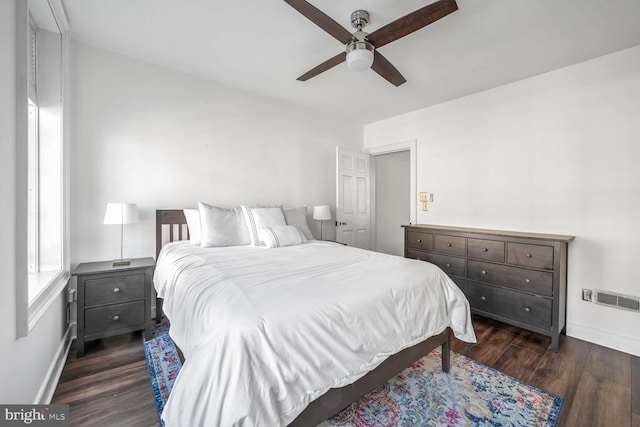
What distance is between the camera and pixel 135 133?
2.78m

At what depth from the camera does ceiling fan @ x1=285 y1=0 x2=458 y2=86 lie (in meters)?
1.59

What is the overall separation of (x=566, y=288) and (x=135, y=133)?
4633 mm

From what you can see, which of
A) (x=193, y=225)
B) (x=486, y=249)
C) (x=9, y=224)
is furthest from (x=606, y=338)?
(x=9, y=224)

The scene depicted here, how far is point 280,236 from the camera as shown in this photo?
2893 millimetres

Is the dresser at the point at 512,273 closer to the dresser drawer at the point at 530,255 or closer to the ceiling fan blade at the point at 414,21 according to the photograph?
the dresser drawer at the point at 530,255

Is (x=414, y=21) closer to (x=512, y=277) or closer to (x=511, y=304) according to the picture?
(x=512, y=277)

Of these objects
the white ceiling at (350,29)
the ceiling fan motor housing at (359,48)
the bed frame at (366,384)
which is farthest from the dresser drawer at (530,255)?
the ceiling fan motor housing at (359,48)

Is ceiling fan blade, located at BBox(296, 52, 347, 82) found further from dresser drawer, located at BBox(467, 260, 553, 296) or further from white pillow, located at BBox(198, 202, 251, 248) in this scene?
dresser drawer, located at BBox(467, 260, 553, 296)

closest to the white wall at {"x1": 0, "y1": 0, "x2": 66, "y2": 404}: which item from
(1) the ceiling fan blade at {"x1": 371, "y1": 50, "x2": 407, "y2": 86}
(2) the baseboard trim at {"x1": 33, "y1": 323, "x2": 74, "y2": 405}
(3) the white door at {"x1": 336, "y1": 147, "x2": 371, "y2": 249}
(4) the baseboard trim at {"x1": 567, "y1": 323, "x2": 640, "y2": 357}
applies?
(2) the baseboard trim at {"x1": 33, "y1": 323, "x2": 74, "y2": 405}

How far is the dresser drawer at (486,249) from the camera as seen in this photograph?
9.22ft

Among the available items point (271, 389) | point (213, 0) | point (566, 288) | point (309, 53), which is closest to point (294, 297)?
point (271, 389)

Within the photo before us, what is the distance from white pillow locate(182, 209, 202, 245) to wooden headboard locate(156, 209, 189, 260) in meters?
0.09

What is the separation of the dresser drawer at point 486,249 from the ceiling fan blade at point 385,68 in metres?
1.87

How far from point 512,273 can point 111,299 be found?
3.70 m
